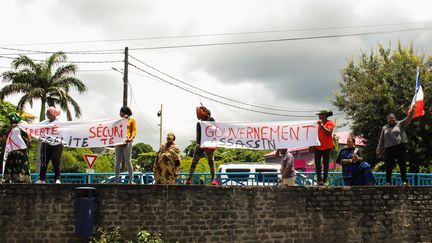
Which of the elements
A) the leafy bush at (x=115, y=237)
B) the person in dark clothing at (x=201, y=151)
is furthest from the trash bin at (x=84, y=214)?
the person in dark clothing at (x=201, y=151)

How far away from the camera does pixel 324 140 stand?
35.2 ft

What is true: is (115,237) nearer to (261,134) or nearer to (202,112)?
(202,112)

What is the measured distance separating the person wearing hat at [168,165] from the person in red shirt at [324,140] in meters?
3.14

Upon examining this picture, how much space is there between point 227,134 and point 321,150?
2.13 metres

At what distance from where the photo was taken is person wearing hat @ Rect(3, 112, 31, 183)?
32.0 feet

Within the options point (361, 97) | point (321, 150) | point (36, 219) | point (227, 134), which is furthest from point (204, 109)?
point (361, 97)

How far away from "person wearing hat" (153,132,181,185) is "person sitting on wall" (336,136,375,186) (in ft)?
12.2

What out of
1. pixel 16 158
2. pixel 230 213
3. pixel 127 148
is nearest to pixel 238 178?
pixel 230 213

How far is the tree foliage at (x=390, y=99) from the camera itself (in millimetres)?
20469

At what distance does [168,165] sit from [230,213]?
1.66 metres

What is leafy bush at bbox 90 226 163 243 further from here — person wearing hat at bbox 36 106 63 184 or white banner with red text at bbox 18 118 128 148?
white banner with red text at bbox 18 118 128 148

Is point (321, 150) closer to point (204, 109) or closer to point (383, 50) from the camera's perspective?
point (204, 109)

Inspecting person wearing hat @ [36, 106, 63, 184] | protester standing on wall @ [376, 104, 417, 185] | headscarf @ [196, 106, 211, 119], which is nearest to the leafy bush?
person wearing hat @ [36, 106, 63, 184]

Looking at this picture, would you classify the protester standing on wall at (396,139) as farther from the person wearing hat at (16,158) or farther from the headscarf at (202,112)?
the person wearing hat at (16,158)
